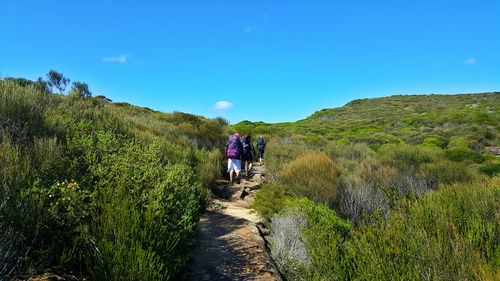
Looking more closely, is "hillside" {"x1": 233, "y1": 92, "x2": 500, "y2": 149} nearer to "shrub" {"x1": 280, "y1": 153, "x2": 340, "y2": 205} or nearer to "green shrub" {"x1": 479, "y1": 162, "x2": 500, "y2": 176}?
"green shrub" {"x1": 479, "y1": 162, "x2": 500, "y2": 176}

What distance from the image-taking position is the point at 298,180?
10.6m

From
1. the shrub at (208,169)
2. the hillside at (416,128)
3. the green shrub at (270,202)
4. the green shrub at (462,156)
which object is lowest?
the green shrub at (270,202)

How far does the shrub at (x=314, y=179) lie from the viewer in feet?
32.8

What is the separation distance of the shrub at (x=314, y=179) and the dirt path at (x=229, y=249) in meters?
1.60

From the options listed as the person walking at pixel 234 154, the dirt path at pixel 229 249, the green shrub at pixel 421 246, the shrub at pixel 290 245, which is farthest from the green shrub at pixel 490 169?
the shrub at pixel 290 245

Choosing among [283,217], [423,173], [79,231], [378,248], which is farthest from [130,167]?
[423,173]

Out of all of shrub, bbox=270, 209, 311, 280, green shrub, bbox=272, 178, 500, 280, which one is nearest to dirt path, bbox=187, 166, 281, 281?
shrub, bbox=270, 209, 311, 280

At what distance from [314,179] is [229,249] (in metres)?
4.44

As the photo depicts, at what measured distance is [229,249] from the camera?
6469 mm

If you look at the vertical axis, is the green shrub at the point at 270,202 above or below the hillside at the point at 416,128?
below

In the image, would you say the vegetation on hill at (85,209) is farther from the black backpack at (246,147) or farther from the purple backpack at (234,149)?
the black backpack at (246,147)

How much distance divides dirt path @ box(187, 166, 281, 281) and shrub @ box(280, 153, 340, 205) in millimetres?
1599

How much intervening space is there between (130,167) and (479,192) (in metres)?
5.46

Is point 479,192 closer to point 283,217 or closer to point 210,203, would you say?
point 283,217
